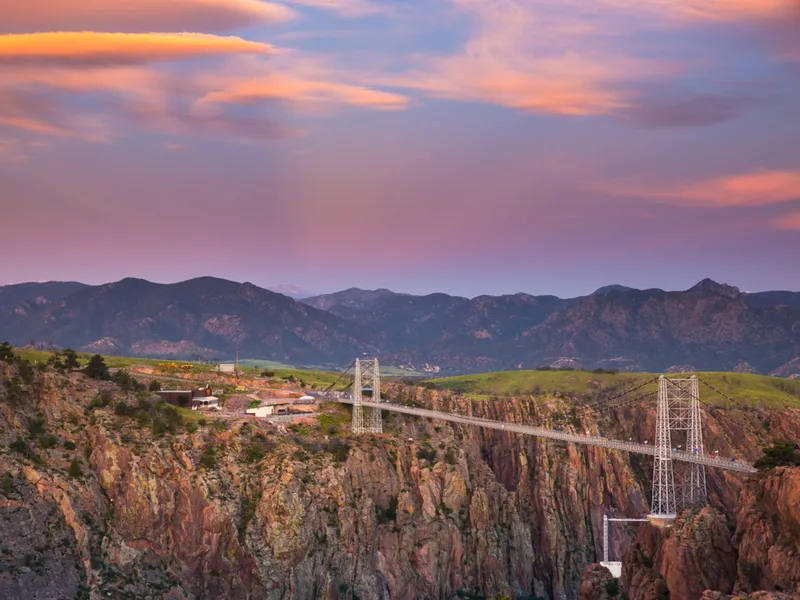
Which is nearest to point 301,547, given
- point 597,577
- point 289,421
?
point 289,421

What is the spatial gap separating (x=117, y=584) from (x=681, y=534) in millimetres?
79290

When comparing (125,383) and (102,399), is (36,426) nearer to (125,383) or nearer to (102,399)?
(102,399)

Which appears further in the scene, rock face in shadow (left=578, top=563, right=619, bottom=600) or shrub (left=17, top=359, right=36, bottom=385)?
shrub (left=17, top=359, right=36, bottom=385)

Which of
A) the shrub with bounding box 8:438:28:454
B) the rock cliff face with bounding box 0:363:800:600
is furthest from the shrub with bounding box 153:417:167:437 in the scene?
the shrub with bounding box 8:438:28:454

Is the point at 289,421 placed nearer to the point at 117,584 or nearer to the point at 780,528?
the point at 117,584

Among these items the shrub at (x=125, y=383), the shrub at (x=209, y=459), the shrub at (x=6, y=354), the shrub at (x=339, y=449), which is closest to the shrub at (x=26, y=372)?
the shrub at (x=6, y=354)

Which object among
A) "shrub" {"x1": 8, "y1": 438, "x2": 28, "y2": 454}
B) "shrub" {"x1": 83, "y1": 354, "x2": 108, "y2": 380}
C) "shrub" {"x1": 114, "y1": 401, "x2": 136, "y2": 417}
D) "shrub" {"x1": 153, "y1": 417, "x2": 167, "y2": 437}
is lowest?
"shrub" {"x1": 8, "y1": 438, "x2": 28, "y2": 454}

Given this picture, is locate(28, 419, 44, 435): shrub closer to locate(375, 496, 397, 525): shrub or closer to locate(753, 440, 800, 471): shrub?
locate(375, 496, 397, 525): shrub

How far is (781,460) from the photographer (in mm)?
119438

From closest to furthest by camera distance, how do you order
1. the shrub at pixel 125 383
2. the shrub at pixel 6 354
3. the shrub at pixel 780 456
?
the shrub at pixel 780 456 < the shrub at pixel 6 354 < the shrub at pixel 125 383

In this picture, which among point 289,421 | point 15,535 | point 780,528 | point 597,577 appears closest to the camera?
point 780,528

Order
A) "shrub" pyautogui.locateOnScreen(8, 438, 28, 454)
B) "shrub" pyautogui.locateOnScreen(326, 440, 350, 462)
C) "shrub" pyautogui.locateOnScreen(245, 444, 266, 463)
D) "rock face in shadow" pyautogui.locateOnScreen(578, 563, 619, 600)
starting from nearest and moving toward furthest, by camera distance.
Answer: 1. "rock face in shadow" pyautogui.locateOnScreen(578, 563, 619, 600)
2. "shrub" pyautogui.locateOnScreen(8, 438, 28, 454)
3. "shrub" pyautogui.locateOnScreen(245, 444, 266, 463)
4. "shrub" pyautogui.locateOnScreen(326, 440, 350, 462)

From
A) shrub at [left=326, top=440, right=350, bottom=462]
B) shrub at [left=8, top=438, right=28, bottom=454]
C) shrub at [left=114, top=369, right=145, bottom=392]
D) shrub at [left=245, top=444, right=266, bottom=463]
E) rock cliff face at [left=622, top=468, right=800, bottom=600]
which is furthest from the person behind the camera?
shrub at [left=114, top=369, right=145, bottom=392]

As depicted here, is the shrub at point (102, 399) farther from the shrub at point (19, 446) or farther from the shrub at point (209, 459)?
the shrub at point (209, 459)
